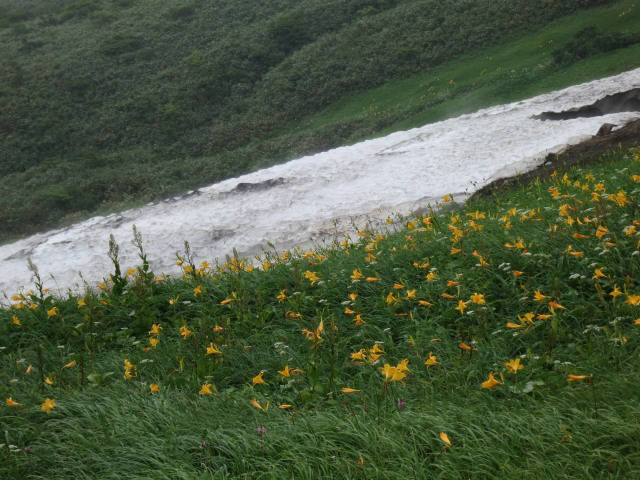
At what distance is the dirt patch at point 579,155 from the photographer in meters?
9.32

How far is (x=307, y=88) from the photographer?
27.2 meters

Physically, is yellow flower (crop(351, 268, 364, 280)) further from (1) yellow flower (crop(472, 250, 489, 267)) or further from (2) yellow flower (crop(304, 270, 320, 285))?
(1) yellow flower (crop(472, 250, 489, 267))

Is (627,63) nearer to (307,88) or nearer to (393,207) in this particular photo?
(393,207)

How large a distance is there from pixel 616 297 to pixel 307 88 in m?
24.3

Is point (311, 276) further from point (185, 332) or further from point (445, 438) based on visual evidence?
point (445, 438)

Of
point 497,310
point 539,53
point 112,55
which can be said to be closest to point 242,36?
point 112,55

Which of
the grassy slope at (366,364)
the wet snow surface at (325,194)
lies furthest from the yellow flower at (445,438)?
the wet snow surface at (325,194)

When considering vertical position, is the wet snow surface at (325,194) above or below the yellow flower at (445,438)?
below

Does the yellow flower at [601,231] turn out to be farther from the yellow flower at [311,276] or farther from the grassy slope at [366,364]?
the yellow flower at [311,276]

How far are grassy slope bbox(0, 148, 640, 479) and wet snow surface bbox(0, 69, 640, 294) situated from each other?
4.72 m

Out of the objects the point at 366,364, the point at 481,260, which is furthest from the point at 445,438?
the point at 481,260

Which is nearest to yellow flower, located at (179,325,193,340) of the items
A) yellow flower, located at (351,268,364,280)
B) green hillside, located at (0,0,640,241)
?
yellow flower, located at (351,268,364,280)

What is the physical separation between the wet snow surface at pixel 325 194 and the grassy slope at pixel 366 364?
4.72m

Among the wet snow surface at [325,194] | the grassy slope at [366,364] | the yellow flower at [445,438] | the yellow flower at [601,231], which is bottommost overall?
the wet snow surface at [325,194]
